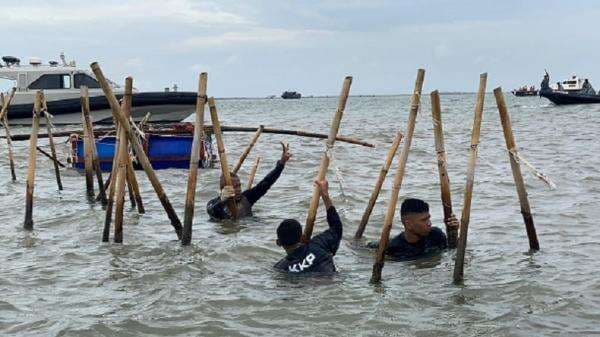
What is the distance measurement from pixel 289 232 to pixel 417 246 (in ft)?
6.33

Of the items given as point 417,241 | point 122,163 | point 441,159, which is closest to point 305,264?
point 417,241

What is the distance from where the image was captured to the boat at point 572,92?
171 ft

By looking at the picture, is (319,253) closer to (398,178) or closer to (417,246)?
(398,178)

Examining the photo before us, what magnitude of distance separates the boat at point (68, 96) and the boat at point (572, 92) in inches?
1298

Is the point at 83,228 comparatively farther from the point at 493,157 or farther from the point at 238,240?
the point at 493,157

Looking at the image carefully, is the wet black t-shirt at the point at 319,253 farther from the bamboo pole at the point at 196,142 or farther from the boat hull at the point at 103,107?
the boat hull at the point at 103,107

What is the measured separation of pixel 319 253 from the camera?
7812 mm

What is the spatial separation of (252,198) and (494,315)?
17.3 feet

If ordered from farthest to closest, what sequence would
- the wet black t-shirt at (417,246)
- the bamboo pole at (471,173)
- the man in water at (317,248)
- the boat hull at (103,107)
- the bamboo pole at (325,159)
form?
the boat hull at (103,107)
the wet black t-shirt at (417,246)
the bamboo pole at (325,159)
the man in water at (317,248)
the bamboo pole at (471,173)

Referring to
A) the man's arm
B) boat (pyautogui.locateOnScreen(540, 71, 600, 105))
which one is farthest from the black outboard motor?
boat (pyautogui.locateOnScreen(540, 71, 600, 105))

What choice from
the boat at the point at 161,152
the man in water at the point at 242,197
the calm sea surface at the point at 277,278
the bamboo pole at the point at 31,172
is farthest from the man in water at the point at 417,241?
the boat at the point at 161,152

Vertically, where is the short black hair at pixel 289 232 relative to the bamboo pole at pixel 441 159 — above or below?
below

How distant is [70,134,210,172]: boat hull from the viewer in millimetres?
17688

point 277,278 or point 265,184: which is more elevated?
point 265,184
